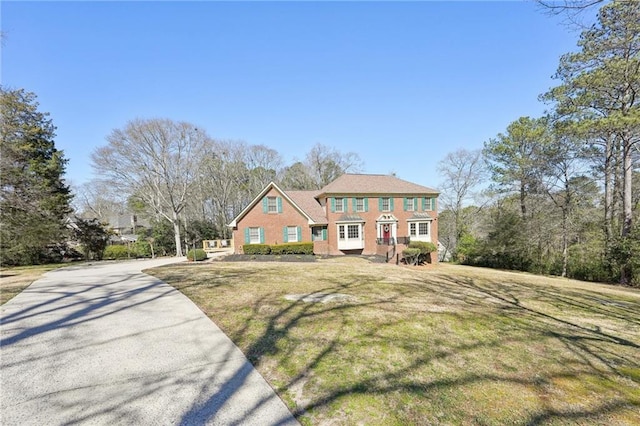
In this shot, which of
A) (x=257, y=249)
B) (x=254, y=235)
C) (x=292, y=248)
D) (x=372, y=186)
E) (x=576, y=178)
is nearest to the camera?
(x=576, y=178)

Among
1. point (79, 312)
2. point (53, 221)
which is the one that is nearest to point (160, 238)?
point (53, 221)

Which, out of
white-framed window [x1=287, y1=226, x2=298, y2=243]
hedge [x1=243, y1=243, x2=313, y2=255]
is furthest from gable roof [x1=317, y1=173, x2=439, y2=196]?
hedge [x1=243, y1=243, x2=313, y2=255]

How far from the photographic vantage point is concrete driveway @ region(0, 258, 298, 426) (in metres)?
2.81

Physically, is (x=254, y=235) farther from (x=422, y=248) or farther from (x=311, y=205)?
(x=422, y=248)

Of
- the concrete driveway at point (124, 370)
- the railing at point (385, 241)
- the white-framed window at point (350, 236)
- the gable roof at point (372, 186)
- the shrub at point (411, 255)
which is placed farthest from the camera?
the gable roof at point (372, 186)

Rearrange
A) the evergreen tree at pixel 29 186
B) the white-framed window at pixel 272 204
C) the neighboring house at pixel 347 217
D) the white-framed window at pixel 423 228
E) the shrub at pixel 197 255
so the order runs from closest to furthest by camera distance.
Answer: the evergreen tree at pixel 29 186, the shrub at pixel 197 255, the neighboring house at pixel 347 217, the white-framed window at pixel 272 204, the white-framed window at pixel 423 228

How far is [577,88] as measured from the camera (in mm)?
13797

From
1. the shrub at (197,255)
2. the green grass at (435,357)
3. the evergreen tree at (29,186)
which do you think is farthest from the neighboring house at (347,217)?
the green grass at (435,357)

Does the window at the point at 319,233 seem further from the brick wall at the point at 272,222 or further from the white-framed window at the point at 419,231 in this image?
the white-framed window at the point at 419,231

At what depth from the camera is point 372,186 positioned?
24609 mm

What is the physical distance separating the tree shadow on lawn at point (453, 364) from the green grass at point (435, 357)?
0.05 ft

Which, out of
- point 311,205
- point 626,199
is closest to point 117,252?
point 311,205

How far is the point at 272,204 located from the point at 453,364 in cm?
1883

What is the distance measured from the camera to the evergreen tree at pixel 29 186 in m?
14.1
